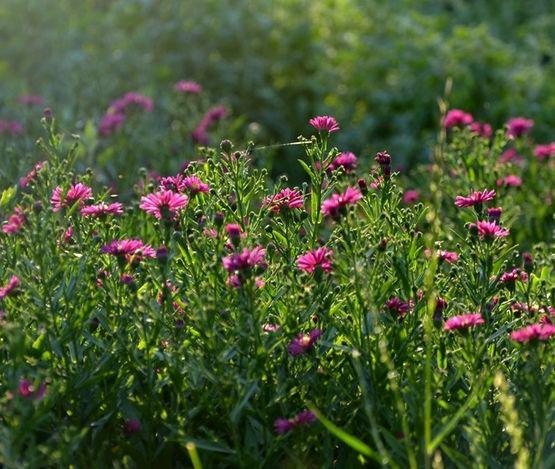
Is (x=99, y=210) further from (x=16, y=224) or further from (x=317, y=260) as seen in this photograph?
(x=317, y=260)

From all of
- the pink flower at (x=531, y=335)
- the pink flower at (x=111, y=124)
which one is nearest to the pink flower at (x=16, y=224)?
the pink flower at (x=531, y=335)

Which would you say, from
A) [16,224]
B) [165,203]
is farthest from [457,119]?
[16,224]

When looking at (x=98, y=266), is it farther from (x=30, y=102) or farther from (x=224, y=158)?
(x=30, y=102)

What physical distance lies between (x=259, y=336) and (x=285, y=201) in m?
0.51

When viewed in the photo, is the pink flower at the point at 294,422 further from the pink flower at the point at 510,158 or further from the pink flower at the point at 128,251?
the pink flower at the point at 510,158

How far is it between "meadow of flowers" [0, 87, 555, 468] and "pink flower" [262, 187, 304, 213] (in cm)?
1

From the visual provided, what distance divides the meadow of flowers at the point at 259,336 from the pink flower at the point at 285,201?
0.04ft

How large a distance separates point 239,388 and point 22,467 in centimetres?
56

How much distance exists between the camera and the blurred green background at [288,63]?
6574mm

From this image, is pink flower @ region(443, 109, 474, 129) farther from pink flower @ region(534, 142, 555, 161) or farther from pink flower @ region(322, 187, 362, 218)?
pink flower @ region(322, 187, 362, 218)

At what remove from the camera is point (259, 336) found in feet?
7.80

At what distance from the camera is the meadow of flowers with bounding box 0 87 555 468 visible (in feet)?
7.63

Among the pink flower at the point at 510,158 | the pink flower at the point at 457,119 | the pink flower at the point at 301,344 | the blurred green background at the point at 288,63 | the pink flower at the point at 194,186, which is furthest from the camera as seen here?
the blurred green background at the point at 288,63

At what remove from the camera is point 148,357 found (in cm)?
245
